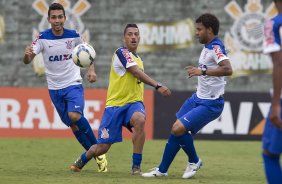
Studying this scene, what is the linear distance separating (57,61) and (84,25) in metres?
10.1

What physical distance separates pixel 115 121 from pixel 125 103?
28 centimetres

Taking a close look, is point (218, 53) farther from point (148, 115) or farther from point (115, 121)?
point (148, 115)

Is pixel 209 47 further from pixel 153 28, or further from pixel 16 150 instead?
pixel 153 28

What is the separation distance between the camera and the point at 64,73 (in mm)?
12625

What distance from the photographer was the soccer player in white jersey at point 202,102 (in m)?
Result: 11.1

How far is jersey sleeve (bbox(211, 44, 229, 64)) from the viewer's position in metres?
10.9

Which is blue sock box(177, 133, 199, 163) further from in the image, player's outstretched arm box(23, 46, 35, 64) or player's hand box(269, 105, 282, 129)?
player's hand box(269, 105, 282, 129)

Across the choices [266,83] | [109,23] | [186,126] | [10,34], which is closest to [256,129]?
[266,83]

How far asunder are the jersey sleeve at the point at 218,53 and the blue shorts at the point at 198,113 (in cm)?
66

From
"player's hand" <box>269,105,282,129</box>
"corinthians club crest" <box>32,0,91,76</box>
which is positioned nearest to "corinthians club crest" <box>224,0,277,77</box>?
"corinthians club crest" <box>32,0,91,76</box>

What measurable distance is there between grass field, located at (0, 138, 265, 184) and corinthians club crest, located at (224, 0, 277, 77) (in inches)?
172

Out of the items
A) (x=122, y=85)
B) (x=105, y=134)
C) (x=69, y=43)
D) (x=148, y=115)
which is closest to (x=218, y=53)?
(x=122, y=85)

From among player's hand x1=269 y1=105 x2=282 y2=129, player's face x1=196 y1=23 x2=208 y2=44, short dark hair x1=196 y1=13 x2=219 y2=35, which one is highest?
short dark hair x1=196 y1=13 x2=219 y2=35

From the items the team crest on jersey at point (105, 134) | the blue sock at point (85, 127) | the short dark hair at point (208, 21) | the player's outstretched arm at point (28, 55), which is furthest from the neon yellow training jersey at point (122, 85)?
the player's outstretched arm at point (28, 55)
